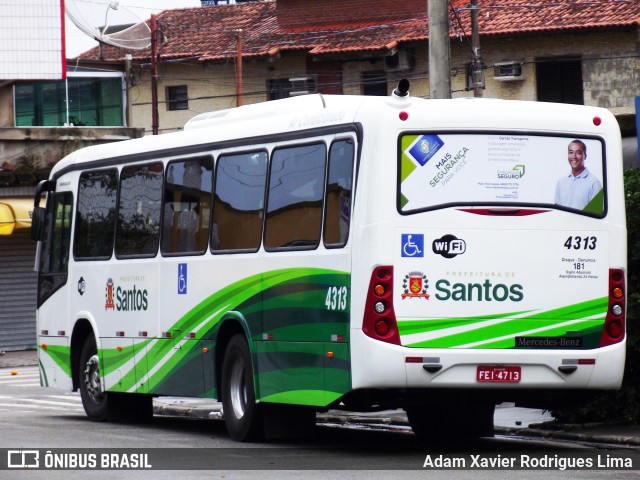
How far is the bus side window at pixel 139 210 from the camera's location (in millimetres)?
16250

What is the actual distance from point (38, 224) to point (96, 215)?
4.92ft

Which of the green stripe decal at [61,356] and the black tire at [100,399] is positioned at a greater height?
the green stripe decal at [61,356]

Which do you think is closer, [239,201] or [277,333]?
[277,333]

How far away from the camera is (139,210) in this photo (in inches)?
656

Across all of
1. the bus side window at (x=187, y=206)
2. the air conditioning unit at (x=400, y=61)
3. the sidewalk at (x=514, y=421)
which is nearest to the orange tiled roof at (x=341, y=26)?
the air conditioning unit at (x=400, y=61)

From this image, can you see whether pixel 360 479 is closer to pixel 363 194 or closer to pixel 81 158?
pixel 363 194

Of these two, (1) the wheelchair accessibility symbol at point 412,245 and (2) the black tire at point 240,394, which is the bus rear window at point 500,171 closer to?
(1) the wheelchair accessibility symbol at point 412,245

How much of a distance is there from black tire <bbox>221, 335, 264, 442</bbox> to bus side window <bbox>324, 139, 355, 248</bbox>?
1.86 metres

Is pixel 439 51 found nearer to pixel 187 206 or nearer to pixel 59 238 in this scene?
pixel 187 206

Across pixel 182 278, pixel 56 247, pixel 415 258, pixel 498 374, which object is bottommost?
pixel 498 374

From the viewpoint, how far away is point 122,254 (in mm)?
17047

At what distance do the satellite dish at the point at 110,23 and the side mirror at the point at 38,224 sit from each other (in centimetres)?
1820

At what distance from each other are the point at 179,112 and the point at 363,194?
43854 mm

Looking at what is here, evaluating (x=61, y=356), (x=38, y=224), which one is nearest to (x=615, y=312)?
(x=61, y=356)
